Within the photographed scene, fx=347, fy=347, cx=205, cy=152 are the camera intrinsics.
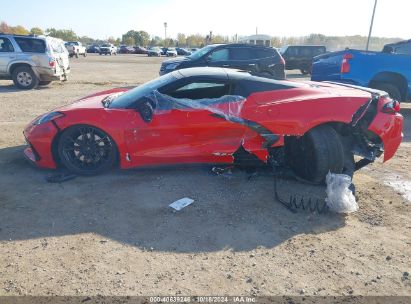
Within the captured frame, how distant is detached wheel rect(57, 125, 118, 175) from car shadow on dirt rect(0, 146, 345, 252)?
0.55 ft

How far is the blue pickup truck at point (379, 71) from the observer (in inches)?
331

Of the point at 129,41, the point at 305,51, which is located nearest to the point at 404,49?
the point at 305,51

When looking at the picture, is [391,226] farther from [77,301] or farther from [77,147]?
[77,147]

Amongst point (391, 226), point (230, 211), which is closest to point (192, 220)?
point (230, 211)

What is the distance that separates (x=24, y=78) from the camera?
12.4m

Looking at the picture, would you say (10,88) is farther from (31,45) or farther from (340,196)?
(340,196)

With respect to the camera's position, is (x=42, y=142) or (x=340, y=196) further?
(x=42, y=142)

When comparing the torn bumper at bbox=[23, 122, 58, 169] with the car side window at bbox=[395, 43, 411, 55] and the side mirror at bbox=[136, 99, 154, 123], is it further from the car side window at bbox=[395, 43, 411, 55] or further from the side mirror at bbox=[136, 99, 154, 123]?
the car side window at bbox=[395, 43, 411, 55]

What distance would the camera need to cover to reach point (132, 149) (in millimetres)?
4340

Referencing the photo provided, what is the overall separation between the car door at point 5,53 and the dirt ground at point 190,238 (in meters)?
8.86

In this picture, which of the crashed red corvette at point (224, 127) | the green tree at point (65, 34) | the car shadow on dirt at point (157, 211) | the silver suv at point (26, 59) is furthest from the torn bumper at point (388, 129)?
the green tree at point (65, 34)

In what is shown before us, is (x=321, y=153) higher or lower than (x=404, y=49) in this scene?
lower

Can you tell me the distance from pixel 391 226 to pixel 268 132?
1.66m

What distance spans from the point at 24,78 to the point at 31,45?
119 cm
